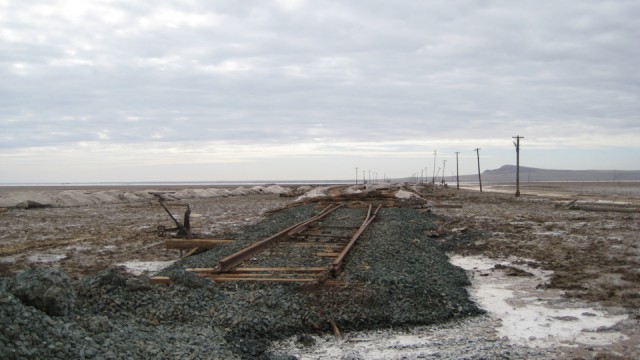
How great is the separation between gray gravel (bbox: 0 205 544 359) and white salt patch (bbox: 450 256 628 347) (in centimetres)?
45

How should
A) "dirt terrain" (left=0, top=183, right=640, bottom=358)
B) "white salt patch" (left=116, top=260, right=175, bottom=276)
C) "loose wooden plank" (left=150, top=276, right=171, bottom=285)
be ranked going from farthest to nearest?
"white salt patch" (left=116, top=260, right=175, bottom=276)
"dirt terrain" (left=0, top=183, right=640, bottom=358)
"loose wooden plank" (left=150, top=276, right=171, bottom=285)

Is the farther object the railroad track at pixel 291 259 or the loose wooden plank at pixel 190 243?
the loose wooden plank at pixel 190 243

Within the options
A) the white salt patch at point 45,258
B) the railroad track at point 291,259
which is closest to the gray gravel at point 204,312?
the railroad track at point 291,259

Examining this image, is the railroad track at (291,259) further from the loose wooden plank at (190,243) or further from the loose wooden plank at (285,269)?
the loose wooden plank at (190,243)

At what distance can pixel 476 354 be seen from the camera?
5137 millimetres

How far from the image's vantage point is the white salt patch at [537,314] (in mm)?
5684

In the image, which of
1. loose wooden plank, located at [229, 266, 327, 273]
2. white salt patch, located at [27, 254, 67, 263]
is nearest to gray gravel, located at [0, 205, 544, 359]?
loose wooden plank, located at [229, 266, 327, 273]

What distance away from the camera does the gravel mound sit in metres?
4.52

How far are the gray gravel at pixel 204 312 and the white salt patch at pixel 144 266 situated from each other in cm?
375

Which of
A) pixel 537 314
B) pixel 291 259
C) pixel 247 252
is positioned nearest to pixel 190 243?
pixel 247 252

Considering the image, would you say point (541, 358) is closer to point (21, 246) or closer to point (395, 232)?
point (395, 232)

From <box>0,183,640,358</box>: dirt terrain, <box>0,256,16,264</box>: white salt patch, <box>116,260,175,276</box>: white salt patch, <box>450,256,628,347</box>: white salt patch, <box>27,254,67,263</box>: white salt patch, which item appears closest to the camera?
<box>450,256,628,347</box>: white salt patch

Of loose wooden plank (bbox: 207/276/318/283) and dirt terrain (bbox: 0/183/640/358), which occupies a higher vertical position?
loose wooden plank (bbox: 207/276/318/283)

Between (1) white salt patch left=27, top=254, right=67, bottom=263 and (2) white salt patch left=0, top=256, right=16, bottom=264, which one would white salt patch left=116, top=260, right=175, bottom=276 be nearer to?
(1) white salt patch left=27, top=254, right=67, bottom=263
